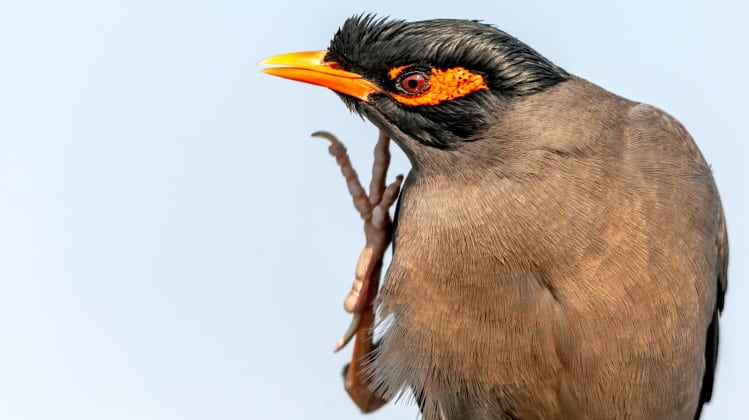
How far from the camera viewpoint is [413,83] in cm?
420

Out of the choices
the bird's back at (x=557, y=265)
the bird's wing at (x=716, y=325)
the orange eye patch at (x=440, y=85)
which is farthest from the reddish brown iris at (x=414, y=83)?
the bird's wing at (x=716, y=325)

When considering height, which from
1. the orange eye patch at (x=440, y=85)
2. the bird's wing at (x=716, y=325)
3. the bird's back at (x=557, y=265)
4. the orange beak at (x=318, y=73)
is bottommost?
the bird's wing at (x=716, y=325)

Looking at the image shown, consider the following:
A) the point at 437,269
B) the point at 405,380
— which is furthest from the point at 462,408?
the point at 437,269

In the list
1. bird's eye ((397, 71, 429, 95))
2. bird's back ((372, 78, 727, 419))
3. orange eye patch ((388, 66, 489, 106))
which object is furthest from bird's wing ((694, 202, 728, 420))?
bird's eye ((397, 71, 429, 95))

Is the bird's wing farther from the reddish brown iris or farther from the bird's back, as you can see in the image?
the reddish brown iris

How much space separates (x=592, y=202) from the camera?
4.18m

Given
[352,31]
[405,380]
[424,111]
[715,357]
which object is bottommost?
[715,357]

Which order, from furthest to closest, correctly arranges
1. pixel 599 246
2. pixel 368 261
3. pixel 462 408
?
pixel 368 261, pixel 462 408, pixel 599 246

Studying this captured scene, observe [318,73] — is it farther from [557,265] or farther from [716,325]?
[716,325]

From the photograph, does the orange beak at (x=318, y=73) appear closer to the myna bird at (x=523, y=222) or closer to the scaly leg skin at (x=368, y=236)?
the myna bird at (x=523, y=222)

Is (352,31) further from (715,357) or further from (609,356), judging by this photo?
(715,357)

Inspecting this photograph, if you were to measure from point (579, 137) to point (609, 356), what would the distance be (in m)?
0.76

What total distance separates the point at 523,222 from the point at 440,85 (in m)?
0.54

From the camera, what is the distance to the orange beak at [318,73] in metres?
4.25
